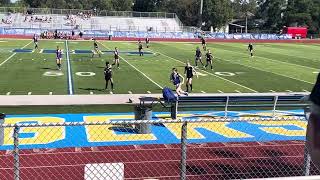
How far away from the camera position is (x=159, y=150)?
12.1m

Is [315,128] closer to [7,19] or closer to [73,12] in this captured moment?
[7,19]

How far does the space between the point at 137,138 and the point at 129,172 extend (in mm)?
3499

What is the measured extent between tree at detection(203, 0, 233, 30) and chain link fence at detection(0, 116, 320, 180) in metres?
104

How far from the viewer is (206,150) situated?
12.0 m

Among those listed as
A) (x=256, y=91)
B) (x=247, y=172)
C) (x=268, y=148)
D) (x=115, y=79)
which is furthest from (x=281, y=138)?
(x=115, y=79)

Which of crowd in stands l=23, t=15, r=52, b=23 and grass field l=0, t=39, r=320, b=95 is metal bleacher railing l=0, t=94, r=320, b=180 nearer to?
grass field l=0, t=39, r=320, b=95

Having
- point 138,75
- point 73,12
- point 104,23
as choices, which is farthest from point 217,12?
point 138,75

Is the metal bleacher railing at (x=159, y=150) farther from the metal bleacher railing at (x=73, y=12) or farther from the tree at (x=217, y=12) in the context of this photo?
the tree at (x=217, y=12)

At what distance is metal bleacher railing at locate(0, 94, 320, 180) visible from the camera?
9.85 metres

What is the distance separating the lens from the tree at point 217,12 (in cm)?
11762

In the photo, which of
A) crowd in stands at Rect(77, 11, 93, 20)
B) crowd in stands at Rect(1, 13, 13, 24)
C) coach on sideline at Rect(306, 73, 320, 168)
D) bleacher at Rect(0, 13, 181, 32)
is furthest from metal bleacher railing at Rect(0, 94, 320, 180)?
crowd in stands at Rect(77, 11, 93, 20)

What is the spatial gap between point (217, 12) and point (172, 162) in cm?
11010

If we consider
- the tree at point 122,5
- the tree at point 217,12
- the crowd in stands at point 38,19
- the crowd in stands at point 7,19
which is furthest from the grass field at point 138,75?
the tree at point 122,5

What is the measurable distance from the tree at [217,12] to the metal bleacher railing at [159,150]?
338ft
